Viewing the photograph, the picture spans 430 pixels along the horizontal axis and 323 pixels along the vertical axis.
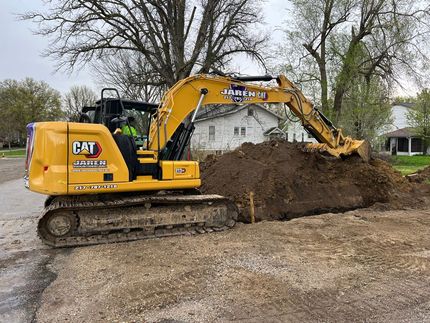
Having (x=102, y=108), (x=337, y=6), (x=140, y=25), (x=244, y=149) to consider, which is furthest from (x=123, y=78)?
(x=102, y=108)

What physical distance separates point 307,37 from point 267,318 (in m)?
26.6

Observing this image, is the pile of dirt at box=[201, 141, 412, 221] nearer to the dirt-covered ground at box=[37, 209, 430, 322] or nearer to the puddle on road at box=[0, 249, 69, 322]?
the dirt-covered ground at box=[37, 209, 430, 322]

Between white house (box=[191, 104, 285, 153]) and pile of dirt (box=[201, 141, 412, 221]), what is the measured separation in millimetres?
26833

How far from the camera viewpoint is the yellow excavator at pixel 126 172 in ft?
22.0

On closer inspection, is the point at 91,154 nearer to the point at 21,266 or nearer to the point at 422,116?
the point at 21,266

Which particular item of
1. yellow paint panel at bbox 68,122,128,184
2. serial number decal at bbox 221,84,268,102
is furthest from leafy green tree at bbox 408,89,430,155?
yellow paint panel at bbox 68,122,128,184

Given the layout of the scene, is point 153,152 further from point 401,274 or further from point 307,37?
point 307,37

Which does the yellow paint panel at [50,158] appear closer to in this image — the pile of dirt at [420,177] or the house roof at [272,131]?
the pile of dirt at [420,177]

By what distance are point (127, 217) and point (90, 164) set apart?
1.16 m

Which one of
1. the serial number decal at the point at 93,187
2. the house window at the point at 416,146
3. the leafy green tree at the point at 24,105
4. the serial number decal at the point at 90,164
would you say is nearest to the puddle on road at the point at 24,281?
the serial number decal at the point at 93,187

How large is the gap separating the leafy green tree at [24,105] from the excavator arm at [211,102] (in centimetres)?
5924

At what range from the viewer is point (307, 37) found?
2814 centimetres

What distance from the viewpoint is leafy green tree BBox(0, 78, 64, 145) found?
205 ft

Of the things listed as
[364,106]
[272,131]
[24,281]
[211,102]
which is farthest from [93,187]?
[272,131]
